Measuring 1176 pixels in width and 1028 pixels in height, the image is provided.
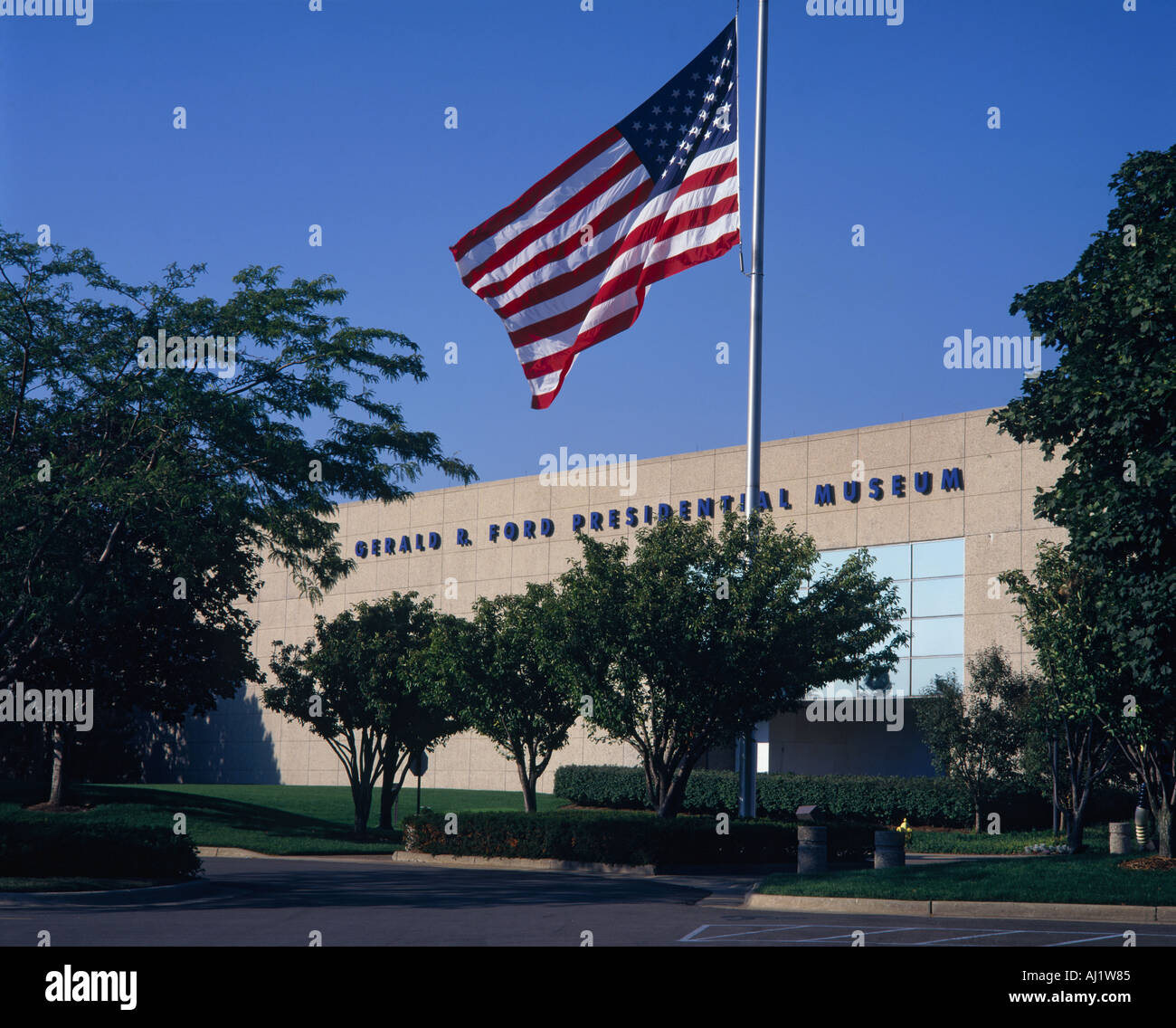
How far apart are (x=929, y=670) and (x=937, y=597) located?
7.62ft

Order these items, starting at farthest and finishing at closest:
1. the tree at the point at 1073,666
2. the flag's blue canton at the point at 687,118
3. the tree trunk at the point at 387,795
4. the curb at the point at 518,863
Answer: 1. the tree trunk at the point at 387,795
2. the curb at the point at 518,863
3. the tree at the point at 1073,666
4. the flag's blue canton at the point at 687,118

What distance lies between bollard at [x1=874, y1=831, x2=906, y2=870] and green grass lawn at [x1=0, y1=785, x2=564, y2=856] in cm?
1364

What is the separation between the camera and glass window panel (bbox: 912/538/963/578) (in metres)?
41.5

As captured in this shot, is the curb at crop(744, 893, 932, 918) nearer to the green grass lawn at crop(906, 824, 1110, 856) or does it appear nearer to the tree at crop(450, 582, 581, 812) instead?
the tree at crop(450, 582, 581, 812)

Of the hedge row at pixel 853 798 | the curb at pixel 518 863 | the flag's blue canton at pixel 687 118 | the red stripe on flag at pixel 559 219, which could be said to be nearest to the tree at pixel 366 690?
the curb at pixel 518 863

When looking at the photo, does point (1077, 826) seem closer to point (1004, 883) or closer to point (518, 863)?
point (1004, 883)

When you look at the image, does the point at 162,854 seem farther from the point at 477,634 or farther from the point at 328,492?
the point at 477,634

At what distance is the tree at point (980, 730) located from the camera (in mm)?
35375

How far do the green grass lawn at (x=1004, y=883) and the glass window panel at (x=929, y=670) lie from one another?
67.4 ft

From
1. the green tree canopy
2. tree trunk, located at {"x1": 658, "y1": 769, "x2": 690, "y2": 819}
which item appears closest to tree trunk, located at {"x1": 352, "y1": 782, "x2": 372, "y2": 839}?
the green tree canopy

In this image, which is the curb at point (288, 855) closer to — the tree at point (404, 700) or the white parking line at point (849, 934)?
the tree at point (404, 700)

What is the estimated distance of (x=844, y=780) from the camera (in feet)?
128
